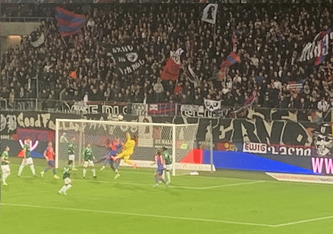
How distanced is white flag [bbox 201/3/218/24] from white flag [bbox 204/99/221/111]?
528 centimetres

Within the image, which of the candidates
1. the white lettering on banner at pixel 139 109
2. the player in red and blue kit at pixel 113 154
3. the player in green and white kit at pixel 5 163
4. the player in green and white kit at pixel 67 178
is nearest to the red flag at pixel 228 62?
the white lettering on banner at pixel 139 109

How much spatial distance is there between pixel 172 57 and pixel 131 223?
19810mm

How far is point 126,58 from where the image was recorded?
128 feet

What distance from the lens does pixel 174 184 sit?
2650 cm

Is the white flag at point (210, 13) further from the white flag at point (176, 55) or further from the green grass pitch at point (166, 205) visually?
the green grass pitch at point (166, 205)

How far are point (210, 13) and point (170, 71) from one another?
3.27 m

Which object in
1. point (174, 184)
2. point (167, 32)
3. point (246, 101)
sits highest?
point (167, 32)

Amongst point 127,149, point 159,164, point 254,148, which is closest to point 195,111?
point 254,148

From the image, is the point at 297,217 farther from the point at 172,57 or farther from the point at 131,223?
the point at 172,57

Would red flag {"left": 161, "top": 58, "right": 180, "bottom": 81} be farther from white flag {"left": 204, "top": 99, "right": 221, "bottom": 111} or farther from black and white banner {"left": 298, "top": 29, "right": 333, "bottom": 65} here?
black and white banner {"left": 298, "top": 29, "right": 333, "bottom": 65}

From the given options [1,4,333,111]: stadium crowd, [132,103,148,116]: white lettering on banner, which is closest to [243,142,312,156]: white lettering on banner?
[1,4,333,111]: stadium crowd

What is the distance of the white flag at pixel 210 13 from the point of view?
37844 mm

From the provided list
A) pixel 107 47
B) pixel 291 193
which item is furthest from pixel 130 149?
pixel 107 47

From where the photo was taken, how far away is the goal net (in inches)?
1152
